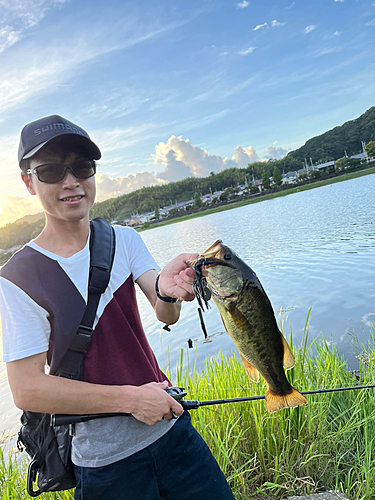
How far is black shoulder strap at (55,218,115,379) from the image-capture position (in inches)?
74.5

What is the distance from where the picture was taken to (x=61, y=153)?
2.14m

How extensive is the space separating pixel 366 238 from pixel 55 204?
17.8 meters

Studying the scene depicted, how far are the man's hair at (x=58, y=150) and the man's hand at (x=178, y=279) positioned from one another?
92 centimetres

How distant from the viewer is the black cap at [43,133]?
2.04 metres

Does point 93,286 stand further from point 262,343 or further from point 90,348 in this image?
point 262,343

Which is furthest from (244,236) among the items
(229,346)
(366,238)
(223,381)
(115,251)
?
(115,251)

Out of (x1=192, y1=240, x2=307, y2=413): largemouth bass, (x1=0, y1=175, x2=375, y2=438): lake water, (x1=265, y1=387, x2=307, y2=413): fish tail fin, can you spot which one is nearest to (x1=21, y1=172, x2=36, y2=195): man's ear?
(x1=192, y1=240, x2=307, y2=413): largemouth bass

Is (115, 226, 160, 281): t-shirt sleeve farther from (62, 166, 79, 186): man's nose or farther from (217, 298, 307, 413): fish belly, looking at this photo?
(217, 298, 307, 413): fish belly

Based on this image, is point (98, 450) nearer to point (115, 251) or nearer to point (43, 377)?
point (43, 377)

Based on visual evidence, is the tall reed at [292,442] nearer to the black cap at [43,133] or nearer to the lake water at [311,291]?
the lake water at [311,291]

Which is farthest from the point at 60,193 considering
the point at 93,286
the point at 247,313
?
the point at 247,313

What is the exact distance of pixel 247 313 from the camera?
1.81 metres

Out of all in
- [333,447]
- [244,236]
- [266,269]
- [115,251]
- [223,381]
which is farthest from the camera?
[244,236]

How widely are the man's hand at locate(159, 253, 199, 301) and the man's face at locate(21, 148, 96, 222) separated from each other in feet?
2.09
